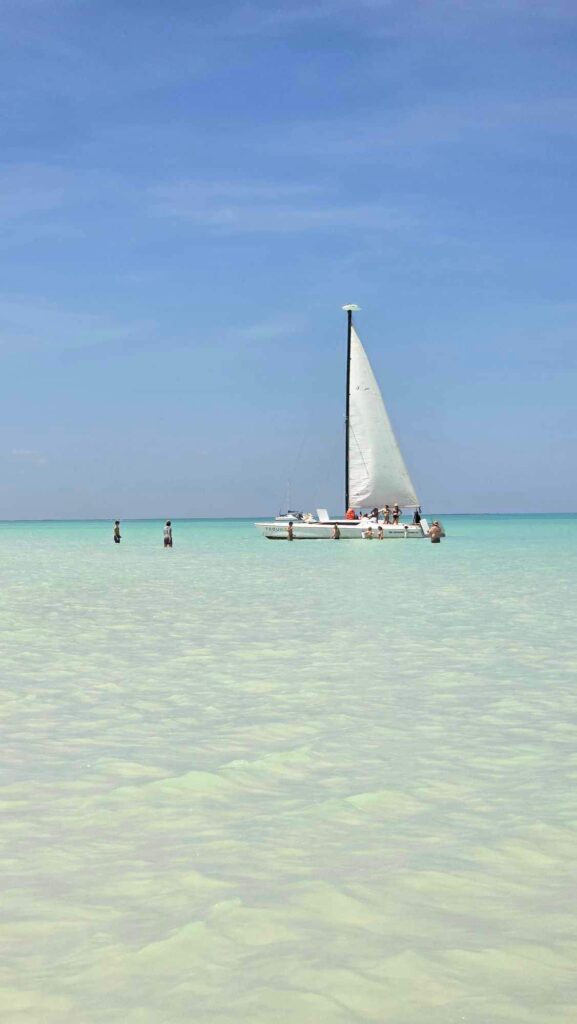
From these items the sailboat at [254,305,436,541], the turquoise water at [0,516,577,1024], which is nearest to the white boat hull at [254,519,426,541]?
the sailboat at [254,305,436,541]

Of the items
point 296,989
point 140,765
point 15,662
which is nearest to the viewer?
point 296,989

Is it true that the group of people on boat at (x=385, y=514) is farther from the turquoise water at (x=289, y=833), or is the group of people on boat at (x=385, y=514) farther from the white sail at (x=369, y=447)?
the turquoise water at (x=289, y=833)

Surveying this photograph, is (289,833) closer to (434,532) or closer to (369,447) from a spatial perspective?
(434,532)

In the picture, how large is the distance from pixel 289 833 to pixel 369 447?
61.2 metres

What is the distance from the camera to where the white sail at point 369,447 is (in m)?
67.8

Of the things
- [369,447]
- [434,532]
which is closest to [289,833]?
[434,532]

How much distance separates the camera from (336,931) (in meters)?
5.55

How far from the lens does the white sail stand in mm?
67812

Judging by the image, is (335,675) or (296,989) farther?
(335,675)

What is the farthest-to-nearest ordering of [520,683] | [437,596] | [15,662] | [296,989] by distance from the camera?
[437,596], [15,662], [520,683], [296,989]

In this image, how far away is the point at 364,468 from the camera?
67.8 meters

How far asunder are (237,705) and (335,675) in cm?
238

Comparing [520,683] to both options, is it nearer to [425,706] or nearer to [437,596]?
[425,706]

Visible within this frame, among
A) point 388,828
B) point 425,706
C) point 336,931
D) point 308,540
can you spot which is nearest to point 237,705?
point 425,706
